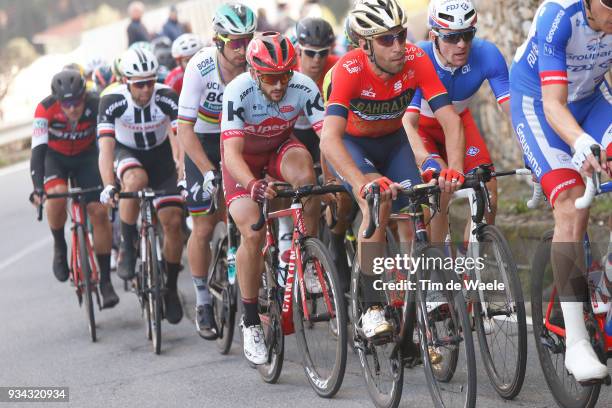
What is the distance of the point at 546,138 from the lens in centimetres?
546

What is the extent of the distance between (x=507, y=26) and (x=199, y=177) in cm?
452

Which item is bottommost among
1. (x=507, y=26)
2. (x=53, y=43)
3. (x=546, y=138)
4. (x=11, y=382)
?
(x=11, y=382)

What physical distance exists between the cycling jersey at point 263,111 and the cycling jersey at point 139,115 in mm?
2155

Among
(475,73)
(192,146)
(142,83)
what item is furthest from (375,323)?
(142,83)

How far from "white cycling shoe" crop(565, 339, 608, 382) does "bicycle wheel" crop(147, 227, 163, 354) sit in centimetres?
404

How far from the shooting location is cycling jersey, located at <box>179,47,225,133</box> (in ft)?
26.3

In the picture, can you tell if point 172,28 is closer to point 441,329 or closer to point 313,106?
point 313,106

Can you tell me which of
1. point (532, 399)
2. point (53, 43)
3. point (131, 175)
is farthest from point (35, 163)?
point (53, 43)

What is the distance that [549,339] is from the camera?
5.58m

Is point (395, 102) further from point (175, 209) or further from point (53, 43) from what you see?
point (53, 43)

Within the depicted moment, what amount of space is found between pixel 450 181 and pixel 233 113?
2.01 metres

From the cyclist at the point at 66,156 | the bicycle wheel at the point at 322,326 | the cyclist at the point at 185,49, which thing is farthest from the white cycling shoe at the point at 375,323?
the cyclist at the point at 185,49

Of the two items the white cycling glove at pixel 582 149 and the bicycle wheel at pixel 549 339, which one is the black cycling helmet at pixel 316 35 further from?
the white cycling glove at pixel 582 149

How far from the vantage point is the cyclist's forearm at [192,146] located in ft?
25.5
